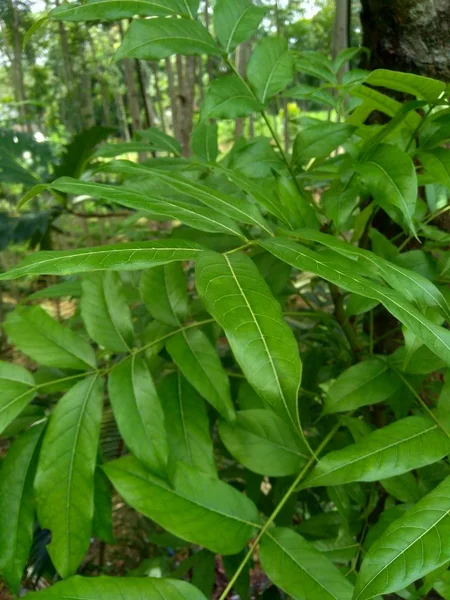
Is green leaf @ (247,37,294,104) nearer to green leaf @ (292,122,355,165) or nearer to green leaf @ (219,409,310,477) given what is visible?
green leaf @ (292,122,355,165)

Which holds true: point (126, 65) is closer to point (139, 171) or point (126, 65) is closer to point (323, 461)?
point (139, 171)

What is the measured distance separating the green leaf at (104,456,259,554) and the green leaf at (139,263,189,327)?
0.45 ft

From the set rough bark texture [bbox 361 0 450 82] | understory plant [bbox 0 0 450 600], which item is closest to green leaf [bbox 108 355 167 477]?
understory plant [bbox 0 0 450 600]

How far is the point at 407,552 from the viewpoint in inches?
12.5

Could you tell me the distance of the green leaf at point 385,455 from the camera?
39 cm

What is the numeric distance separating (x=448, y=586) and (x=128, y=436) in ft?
0.86

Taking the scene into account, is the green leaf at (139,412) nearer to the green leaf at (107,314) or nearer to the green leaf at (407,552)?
the green leaf at (107,314)

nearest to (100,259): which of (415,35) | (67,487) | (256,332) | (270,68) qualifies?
(256,332)

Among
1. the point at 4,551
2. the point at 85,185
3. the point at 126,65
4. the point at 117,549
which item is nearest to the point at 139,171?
the point at 85,185

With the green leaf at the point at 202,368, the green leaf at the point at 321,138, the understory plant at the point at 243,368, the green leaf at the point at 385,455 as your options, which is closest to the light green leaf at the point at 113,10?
the understory plant at the point at 243,368

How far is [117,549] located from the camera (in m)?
1.23

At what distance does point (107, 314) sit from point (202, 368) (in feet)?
0.37

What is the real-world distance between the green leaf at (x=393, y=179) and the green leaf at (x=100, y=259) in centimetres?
19

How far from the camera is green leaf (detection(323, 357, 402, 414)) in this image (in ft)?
1.66
